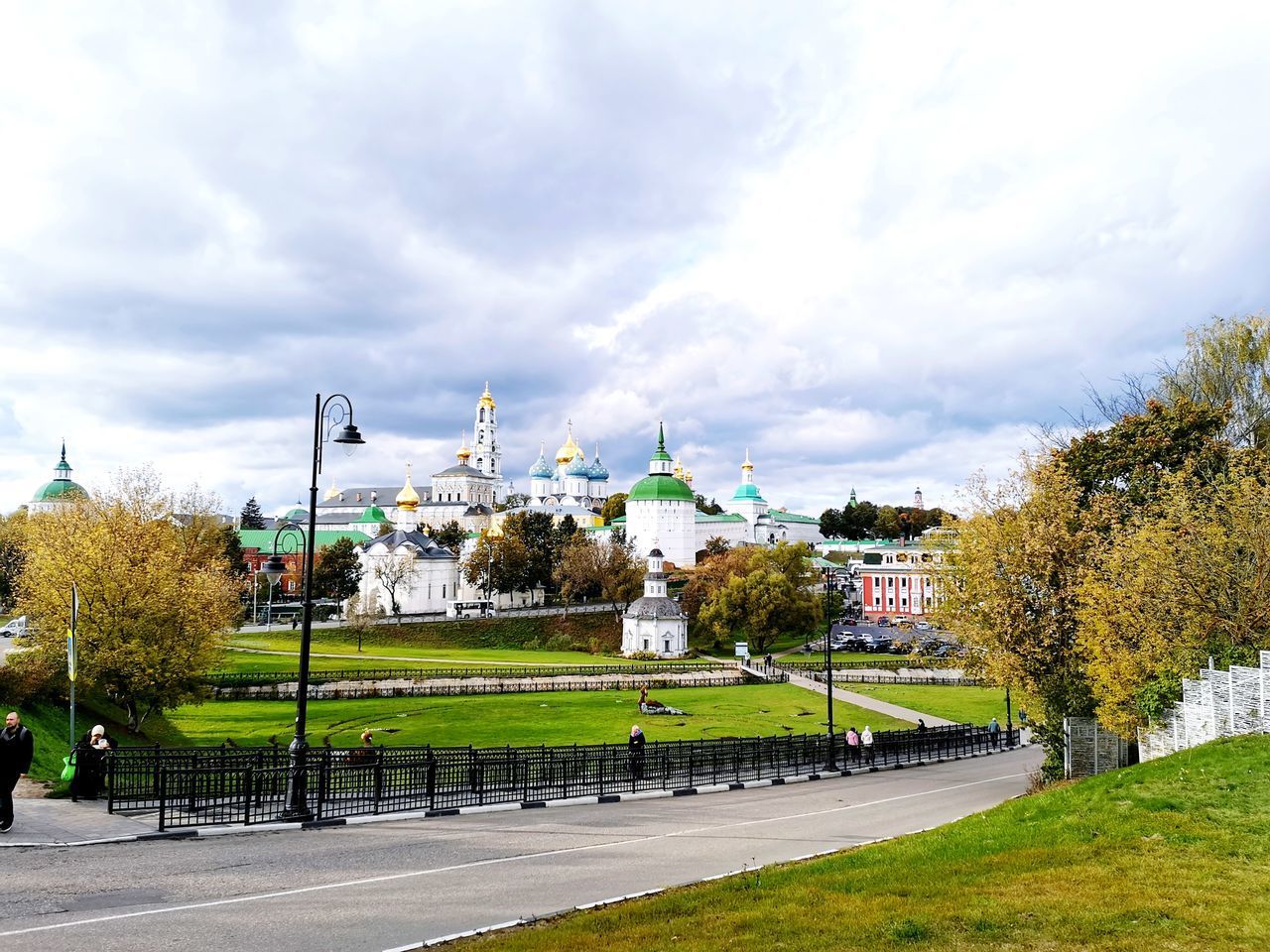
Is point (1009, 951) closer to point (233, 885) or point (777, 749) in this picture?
point (233, 885)

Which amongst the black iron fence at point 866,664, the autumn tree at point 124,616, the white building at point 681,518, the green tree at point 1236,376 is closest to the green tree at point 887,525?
the white building at point 681,518

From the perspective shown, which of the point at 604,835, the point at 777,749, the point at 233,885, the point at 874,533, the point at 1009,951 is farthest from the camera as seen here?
the point at 874,533

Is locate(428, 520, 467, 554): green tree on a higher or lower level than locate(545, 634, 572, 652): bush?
higher

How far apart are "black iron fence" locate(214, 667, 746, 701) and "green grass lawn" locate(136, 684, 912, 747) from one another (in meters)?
1.43

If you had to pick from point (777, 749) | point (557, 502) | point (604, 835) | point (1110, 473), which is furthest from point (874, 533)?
point (604, 835)

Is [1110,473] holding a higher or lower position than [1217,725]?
higher

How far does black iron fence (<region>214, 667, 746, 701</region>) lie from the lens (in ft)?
173

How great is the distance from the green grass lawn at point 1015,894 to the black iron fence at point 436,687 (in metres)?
42.7

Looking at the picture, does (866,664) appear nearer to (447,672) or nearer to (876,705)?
(876,705)

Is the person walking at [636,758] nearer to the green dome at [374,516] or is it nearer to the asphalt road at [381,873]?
the asphalt road at [381,873]

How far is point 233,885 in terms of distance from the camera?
40.6 feet

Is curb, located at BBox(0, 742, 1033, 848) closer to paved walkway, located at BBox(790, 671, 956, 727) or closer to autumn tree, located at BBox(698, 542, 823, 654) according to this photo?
paved walkway, located at BBox(790, 671, 956, 727)

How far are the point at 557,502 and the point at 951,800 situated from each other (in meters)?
143

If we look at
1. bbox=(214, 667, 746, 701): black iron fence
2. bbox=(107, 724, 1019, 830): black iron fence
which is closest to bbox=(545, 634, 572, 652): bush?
bbox=(214, 667, 746, 701): black iron fence
